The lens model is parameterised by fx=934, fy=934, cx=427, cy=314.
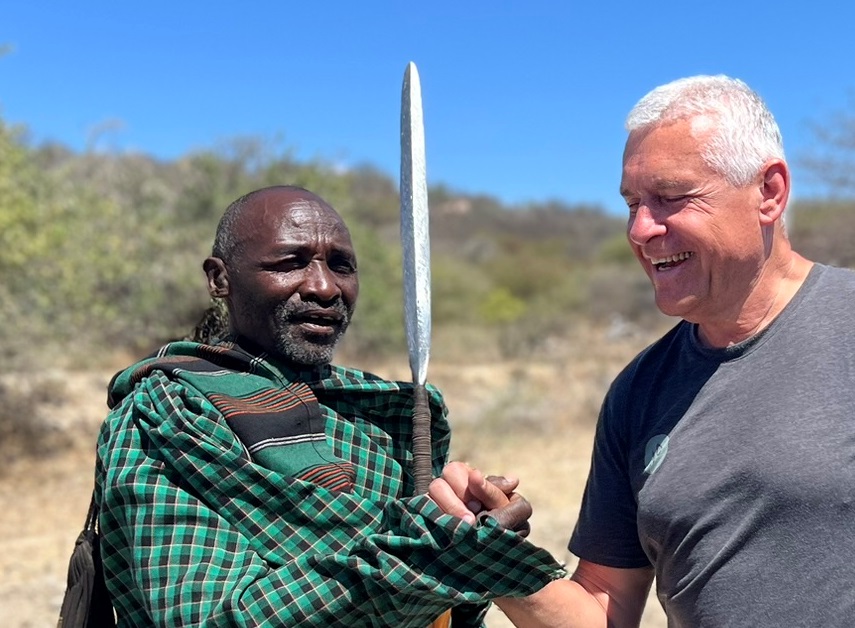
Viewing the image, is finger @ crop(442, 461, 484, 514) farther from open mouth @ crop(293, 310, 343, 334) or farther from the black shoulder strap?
the black shoulder strap

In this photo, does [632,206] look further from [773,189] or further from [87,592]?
[87,592]

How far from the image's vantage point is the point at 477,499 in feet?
5.00

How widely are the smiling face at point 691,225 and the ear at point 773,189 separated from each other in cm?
1

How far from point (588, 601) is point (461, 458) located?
22.1ft

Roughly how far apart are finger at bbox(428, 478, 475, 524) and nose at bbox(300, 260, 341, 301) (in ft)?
1.56

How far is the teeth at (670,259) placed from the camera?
1.80 m

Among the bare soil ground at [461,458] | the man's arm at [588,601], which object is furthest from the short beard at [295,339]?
the bare soil ground at [461,458]

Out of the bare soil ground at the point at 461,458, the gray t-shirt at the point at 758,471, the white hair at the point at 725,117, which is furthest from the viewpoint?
the bare soil ground at the point at 461,458

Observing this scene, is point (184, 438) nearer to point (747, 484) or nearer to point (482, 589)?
point (482, 589)

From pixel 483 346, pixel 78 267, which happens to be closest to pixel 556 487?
pixel 78 267

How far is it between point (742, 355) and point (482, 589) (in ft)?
2.32

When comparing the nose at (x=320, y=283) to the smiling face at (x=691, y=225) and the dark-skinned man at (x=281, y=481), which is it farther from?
the smiling face at (x=691, y=225)

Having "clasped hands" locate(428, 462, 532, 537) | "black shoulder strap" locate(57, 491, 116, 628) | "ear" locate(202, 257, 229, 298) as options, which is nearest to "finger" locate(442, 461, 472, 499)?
"clasped hands" locate(428, 462, 532, 537)

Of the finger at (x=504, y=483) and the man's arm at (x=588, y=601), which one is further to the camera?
the man's arm at (x=588, y=601)
